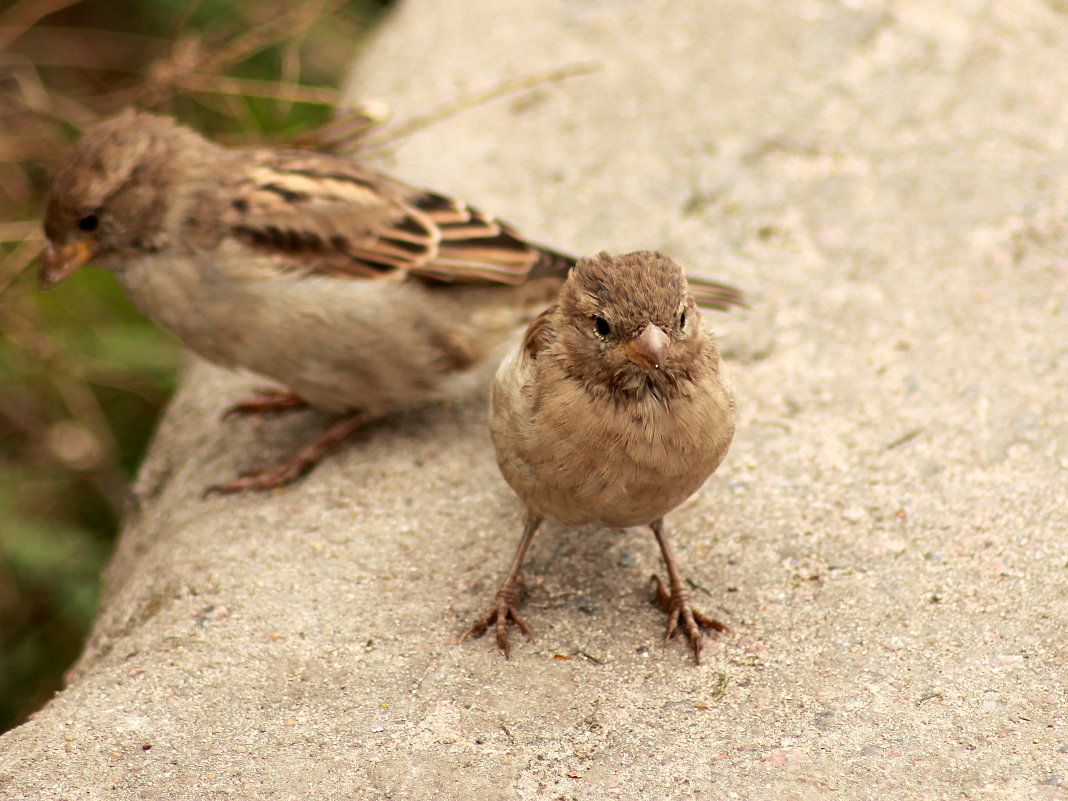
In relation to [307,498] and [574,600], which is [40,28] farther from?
[574,600]

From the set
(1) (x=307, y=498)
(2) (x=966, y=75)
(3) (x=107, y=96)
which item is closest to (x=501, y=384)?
(1) (x=307, y=498)

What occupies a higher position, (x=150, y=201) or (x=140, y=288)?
(x=150, y=201)

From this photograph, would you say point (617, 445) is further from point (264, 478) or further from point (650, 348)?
point (264, 478)

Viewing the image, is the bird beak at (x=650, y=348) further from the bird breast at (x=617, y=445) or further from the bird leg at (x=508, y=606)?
the bird leg at (x=508, y=606)

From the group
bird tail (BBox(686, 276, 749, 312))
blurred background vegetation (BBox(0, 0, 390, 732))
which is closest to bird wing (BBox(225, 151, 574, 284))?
bird tail (BBox(686, 276, 749, 312))

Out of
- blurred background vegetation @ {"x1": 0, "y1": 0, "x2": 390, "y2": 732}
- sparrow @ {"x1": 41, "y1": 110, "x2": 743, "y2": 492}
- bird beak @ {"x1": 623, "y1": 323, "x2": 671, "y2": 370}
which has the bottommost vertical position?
blurred background vegetation @ {"x1": 0, "y1": 0, "x2": 390, "y2": 732}

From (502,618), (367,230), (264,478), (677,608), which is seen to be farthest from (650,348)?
(264,478)

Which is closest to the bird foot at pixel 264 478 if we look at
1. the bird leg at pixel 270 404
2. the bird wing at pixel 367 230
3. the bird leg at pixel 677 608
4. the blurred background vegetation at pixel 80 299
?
the bird leg at pixel 270 404

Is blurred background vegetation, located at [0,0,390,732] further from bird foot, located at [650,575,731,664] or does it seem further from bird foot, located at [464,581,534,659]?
bird foot, located at [650,575,731,664]
